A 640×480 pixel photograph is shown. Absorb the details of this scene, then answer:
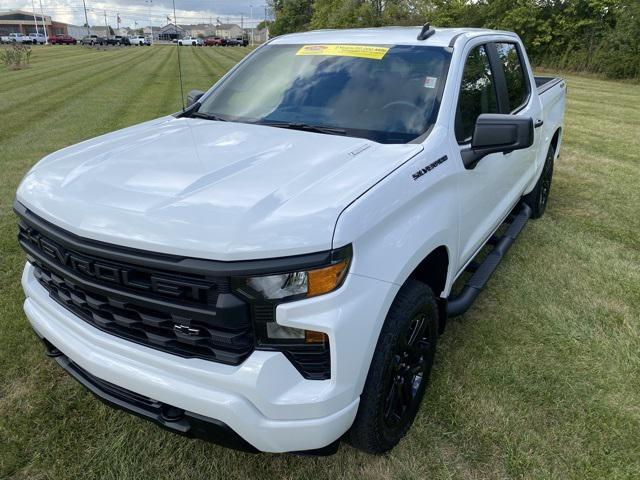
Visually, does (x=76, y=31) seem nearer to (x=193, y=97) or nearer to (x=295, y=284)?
(x=193, y=97)

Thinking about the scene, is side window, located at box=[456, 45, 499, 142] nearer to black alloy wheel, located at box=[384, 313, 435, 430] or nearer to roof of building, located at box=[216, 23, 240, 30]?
black alloy wheel, located at box=[384, 313, 435, 430]

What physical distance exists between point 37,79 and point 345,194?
21.2 m

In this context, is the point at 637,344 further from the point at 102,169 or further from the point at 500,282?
→ the point at 102,169

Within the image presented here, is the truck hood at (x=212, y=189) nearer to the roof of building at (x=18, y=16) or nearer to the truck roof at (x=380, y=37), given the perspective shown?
the truck roof at (x=380, y=37)

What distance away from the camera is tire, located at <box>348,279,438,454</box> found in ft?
6.71

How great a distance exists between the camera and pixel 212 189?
197 centimetres

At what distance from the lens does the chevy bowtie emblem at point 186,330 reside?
1806 mm

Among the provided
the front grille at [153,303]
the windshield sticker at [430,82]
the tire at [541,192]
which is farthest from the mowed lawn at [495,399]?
the windshield sticker at [430,82]

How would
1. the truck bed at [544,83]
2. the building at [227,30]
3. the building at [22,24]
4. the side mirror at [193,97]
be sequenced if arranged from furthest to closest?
the building at [227,30], the building at [22,24], the truck bed at [544,83], the side mirror at [193,97]

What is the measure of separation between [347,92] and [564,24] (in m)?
31.8

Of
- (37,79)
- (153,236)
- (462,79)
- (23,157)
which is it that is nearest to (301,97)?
(462,79)

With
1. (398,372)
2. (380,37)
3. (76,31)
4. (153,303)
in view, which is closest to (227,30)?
(76,31)

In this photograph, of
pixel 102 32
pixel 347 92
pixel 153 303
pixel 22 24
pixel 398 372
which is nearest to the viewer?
pixel 153 303

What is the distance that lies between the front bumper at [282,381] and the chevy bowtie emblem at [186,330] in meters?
0.10
